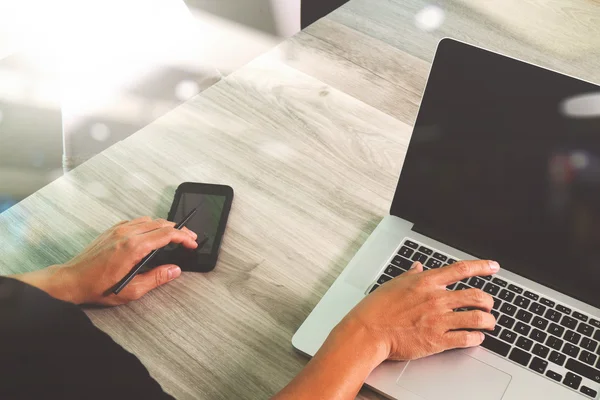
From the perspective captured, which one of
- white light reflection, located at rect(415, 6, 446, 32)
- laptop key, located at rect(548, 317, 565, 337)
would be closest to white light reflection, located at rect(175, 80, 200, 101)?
white light reflection, located at rect(415, 6, 446, 32)

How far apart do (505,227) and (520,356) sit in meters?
0.18

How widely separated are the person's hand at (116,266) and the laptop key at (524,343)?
0.48 metres

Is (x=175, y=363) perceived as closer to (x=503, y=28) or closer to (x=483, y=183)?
(x=483, y=183)

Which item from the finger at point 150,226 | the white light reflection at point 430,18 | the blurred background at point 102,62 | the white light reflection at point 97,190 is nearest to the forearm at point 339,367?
the finger at point 150,226

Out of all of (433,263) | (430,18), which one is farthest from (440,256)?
(430,18)

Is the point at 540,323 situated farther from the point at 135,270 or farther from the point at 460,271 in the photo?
the point at 135,270

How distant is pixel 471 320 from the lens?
0.74 m

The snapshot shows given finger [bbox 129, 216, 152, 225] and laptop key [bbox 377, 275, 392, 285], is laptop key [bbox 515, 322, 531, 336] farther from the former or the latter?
finger [bbox 129, 216, 152, 225]

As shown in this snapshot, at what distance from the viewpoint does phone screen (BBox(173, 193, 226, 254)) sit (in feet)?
2.94

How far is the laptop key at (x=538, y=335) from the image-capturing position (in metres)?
0.75

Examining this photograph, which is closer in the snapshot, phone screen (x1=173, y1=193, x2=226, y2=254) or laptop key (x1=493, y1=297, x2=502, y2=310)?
laptop key (x1=493, y1=297, x2=502, y2=310)

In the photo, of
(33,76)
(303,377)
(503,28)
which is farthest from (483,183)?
(33,76)

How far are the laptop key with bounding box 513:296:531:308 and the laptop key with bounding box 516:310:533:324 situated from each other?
0.04ft

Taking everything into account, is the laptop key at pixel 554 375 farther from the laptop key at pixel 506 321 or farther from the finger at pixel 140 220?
the finger at pixel 140 220
